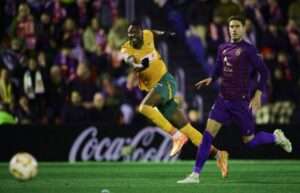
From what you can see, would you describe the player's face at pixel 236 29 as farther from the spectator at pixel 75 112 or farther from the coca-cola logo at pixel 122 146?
the spectator at pixel 75 112

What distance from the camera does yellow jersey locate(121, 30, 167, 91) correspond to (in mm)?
14977

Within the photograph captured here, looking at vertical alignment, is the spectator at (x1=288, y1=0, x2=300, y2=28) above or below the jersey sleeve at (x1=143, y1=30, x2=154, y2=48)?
below

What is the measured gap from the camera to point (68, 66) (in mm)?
21656

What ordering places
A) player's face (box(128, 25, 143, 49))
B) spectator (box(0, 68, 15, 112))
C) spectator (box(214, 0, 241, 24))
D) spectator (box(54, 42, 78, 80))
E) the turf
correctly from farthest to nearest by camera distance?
spectator (box(214, 0, 241, 24))
spectator (box(54, 42, 78, 80))
spectator (box(0, 68, 15, 112))
player's face (box(128, 25, 143, 49))
the turf

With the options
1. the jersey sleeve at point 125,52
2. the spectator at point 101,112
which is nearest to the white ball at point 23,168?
the jersey sleeve at point 125,52

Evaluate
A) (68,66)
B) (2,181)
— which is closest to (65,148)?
(68,66)

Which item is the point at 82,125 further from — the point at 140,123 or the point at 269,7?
the point at 269,7

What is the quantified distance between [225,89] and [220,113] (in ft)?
1.14

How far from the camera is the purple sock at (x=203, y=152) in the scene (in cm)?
1327

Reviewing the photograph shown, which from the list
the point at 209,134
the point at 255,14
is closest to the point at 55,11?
the point at 255,14

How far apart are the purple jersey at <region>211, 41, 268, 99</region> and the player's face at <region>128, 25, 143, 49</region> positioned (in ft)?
5.36

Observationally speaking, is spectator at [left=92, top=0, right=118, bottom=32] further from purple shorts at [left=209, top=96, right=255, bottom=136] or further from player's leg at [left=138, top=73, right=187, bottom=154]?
→ purple shorts at [left=209, top=96, right=255, bottom=136]

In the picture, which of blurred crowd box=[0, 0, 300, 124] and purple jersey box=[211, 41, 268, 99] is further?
blurred crowd box=[0, 0, 300, 124]

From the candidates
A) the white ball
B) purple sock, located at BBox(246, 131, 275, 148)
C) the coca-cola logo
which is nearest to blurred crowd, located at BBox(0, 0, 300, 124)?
the coca-cola logo
